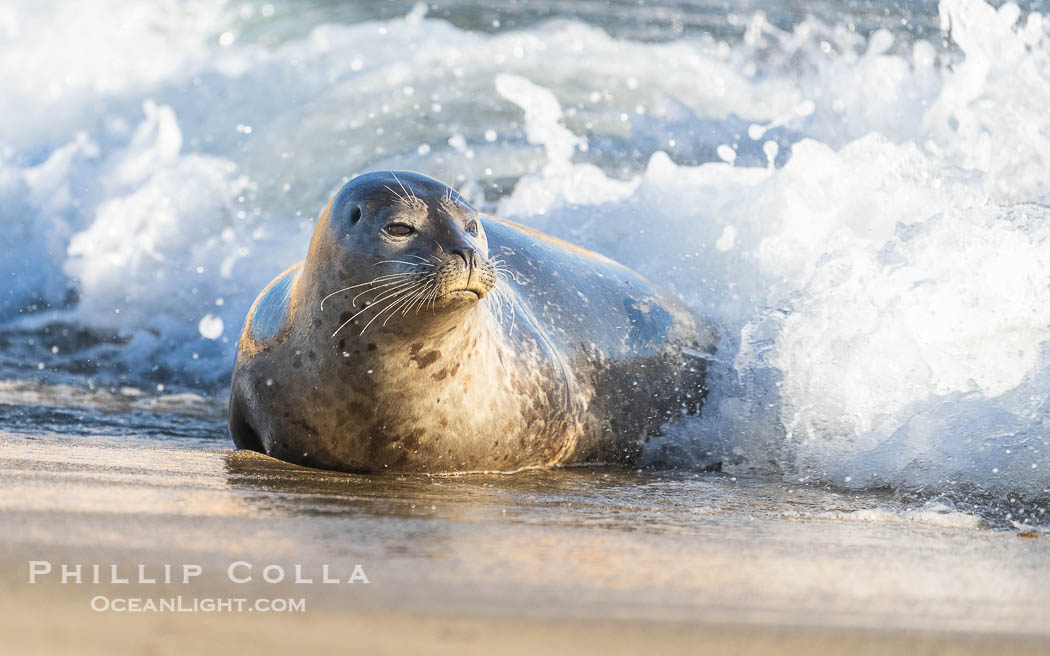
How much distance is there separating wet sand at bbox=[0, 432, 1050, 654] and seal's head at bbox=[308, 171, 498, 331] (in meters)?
0.57

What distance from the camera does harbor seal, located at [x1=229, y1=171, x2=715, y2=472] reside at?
11.9 ft

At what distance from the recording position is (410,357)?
3.79 m

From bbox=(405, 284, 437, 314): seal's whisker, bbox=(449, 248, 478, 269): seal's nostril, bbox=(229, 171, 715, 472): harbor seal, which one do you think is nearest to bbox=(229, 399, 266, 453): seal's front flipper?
bbox=(229, 171, 715, 472): harbor seal

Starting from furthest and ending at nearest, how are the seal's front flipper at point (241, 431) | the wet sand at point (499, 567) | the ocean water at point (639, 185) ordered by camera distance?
the ocean water at point (639, 185), the seal's front flipper at point (241, 431), the wet sand at point (499, 567)

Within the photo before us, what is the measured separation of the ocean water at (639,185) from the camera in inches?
175

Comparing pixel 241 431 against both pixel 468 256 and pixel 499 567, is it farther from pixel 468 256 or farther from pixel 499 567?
pixel 499 567

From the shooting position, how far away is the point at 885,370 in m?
4.47

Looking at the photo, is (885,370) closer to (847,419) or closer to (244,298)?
(847,419)

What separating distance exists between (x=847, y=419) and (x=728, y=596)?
2515 mm

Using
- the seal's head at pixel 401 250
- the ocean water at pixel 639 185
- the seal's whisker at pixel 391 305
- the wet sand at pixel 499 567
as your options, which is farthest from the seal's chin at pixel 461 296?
the ocean water at pixel 639 185

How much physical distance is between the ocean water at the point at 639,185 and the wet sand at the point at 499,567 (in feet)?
3.20

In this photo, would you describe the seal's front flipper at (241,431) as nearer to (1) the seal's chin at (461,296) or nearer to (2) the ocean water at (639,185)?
(2) the ocean water at (639,185)

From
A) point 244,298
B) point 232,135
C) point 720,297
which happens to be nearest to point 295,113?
point 232,135

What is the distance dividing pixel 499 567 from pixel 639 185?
5.20 m
